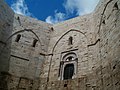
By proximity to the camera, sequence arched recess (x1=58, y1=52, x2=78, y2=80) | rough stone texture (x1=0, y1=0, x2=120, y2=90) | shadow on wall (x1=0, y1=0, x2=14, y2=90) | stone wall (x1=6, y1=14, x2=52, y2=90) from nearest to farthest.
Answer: rough stone texture (x1=0, y1=0, x2=120, y2=90) < shadow on wall (x1=0, y1=0, x2=14, y2=90) < stone wall (x1=6, y1=14, x2=52, y2=90) < arched recess (x1=58, y1=52, x2=78, y2=80)

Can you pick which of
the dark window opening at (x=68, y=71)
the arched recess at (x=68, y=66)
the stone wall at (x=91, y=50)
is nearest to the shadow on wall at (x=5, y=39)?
the stone wall at (x=91, y=50)

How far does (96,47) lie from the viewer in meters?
10.9

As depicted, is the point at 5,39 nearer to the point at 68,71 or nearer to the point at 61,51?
the point at 61,51

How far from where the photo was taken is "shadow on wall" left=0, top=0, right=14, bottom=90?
10.7 meters

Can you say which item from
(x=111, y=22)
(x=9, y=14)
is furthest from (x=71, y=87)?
(x=9, y=14)

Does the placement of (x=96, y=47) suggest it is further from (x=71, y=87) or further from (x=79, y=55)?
(x=71, y=87)

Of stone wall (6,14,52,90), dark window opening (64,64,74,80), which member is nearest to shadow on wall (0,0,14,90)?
stone wall (6,14,52,90)

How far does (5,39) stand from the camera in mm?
12195

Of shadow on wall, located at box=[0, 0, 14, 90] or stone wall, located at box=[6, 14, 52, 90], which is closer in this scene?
shadow on wall, located at box=[0, 0, 14, 90]

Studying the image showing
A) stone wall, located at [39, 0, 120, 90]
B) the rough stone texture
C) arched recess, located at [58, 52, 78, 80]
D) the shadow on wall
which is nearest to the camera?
stone wall, located at [39, 0, 120, 90]

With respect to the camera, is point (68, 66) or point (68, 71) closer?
point (68, 71)

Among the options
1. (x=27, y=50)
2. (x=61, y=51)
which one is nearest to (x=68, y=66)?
(x=61, y=51)

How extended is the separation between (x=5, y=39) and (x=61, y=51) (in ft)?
12.1

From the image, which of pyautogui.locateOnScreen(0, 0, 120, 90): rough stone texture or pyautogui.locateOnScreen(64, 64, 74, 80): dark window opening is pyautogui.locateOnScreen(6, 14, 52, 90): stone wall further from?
pyautogui.locateOnScreen(64, 64, 74, 80): dark window opening
